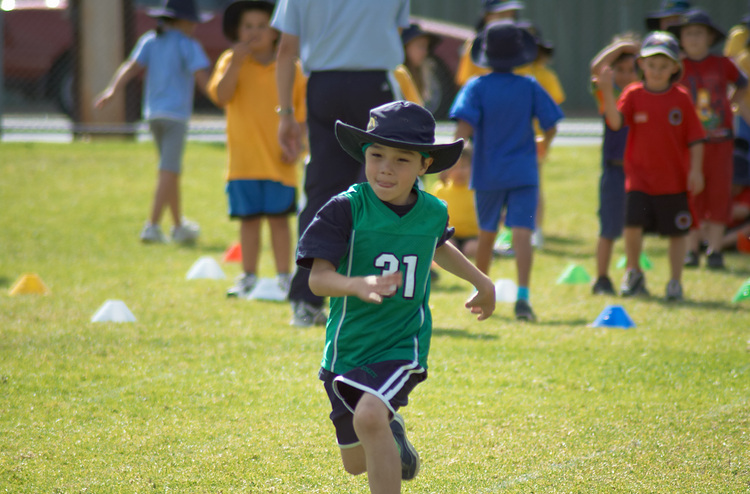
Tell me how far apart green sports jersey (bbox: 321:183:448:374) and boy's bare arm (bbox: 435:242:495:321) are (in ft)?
0.41

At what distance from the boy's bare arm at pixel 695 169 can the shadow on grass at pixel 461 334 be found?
2255 mm

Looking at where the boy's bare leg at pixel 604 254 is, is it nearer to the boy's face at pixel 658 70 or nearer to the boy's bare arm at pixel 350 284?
the boy's face at pixel 658 70

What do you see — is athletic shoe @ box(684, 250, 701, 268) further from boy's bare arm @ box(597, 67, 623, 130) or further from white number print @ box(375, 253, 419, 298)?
white number print @ box(375, 253, 419, 298)

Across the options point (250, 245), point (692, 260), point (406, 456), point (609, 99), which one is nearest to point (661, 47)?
point (609, 99)

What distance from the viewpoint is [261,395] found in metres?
4.35

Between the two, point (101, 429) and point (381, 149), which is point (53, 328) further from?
point (381, 149)

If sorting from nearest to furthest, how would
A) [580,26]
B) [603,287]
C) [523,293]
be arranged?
[523,293]
[603,287]
[580,26]

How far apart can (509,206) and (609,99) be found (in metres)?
1.17

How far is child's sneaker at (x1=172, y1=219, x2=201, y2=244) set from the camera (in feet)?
30.8

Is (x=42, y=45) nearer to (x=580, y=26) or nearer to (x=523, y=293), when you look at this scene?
(x=523, y=293)

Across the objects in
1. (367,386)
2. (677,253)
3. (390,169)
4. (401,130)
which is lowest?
(677,253)

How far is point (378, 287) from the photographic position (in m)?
2.68

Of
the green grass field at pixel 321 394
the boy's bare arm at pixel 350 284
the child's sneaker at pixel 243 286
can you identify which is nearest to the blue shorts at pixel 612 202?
the green grass field at pixel 321 394

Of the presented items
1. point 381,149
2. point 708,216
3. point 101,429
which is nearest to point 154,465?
point 101,429
